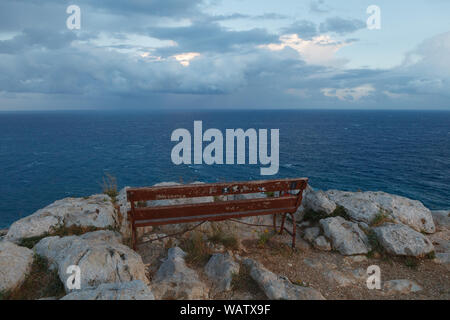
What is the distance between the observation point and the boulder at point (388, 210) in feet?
24.3

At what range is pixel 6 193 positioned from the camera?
31.9 meters

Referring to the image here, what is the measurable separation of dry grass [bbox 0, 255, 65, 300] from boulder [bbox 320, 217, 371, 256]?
5797 mm

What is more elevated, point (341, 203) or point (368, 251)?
point (341, 203)

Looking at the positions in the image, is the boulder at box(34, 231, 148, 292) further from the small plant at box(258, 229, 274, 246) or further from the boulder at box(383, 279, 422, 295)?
the boulder at box(383, 279, 422, 295)

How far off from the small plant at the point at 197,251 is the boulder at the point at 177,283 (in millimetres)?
328

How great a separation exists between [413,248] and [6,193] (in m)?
41.0

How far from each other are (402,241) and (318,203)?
85.1 inches

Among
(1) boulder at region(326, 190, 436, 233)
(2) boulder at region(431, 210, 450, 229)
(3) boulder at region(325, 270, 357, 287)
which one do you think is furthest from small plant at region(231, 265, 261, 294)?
(2) boulder at region(431, 210, 450, 229)

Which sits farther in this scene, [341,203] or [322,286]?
[341,203]

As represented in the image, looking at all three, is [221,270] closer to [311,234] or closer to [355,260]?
[311,234]

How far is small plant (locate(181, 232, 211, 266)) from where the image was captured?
528cm

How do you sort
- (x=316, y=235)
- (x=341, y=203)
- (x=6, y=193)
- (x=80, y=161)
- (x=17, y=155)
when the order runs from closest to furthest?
(x=316, y=235)
(x=341, y=203)
(x=6, y=193)
(x=80, y=161)
(x=17, y=155)
